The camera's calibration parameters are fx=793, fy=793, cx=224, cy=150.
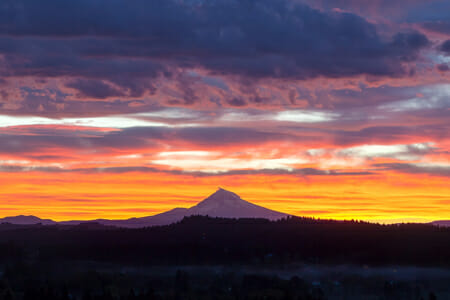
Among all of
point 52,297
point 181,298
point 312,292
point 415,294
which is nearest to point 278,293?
point 312,292

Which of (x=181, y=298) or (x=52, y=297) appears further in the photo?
(x=181, y=298)

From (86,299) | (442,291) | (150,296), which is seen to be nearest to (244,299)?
(150,296)

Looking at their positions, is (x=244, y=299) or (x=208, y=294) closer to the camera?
(x=244, y=299)

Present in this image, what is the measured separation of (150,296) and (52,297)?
21403 mm

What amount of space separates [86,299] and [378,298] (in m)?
74.3

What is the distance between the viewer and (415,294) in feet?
653

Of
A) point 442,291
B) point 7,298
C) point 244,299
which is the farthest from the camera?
point 442,291

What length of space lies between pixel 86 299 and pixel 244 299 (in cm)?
3690

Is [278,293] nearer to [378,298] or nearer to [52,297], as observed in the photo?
[378,298]

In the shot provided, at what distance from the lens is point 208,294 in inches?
7776

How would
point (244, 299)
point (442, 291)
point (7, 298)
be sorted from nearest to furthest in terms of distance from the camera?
point (7, 298)
point (244, 299)
point (442, 291)

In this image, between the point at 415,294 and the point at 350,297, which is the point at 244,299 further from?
the point at 415,294

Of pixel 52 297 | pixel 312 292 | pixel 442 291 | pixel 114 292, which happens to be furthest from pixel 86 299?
pixel 442 291

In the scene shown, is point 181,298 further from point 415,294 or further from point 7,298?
point 415,294
